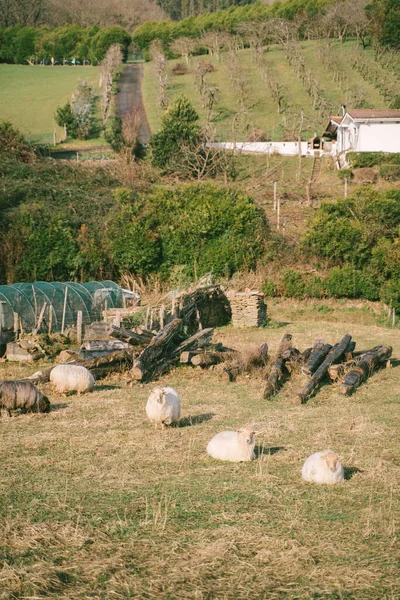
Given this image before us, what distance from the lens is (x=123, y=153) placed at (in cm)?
4450

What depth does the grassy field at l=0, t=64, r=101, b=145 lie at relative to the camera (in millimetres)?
54031

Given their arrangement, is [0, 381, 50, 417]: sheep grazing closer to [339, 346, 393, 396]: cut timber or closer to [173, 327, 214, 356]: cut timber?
[173, 327, 214, 356]: cut timber

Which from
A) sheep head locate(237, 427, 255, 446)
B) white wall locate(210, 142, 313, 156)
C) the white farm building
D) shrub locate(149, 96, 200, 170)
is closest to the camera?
sheep head locate(237, 427, 255, 446)

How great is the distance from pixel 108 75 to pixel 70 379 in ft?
189

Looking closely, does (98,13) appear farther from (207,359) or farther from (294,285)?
(207,359)

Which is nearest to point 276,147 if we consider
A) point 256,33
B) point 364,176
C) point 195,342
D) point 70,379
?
point 364,176

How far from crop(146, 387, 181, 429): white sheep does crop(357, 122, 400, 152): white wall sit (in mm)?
38727

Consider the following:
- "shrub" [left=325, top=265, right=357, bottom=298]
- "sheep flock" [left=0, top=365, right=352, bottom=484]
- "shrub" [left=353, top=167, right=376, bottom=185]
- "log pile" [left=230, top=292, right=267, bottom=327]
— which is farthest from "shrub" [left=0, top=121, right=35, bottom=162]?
"sheep flock" [left=0, top=365, right=352, bottom=484]

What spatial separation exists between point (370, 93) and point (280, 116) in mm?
10176

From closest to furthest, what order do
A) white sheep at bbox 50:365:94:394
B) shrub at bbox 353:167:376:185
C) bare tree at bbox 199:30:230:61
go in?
1. white sheep at bbox 50:365:94:394
2. shrub at bbox 353:167:376:185
3. bare tree at bbox 199:30:230:61

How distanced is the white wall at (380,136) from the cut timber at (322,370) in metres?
32.2

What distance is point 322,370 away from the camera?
1417cm

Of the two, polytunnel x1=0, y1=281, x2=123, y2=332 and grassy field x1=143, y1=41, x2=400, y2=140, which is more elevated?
grassy field x1=143, y1=41, x2=400, y2=140

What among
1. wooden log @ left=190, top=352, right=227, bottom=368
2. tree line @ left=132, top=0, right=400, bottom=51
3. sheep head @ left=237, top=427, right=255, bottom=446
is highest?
tree line @ left=132, top=0, right=400, bottom=51
